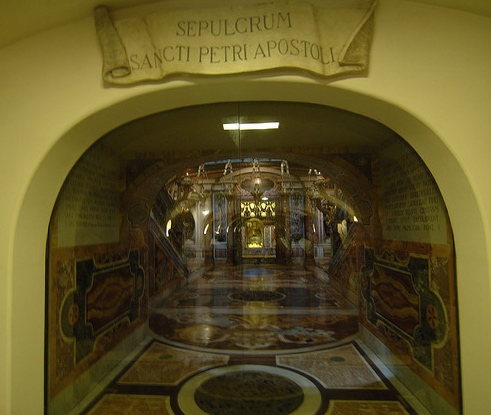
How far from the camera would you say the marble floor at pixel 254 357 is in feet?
8.76

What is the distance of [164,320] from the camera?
3832 millimetres

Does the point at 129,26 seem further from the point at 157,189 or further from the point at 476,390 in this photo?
the point at 476,390

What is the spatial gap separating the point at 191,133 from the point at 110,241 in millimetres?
1415

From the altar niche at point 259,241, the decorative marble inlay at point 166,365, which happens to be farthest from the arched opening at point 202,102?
the altar niche at point 259,241

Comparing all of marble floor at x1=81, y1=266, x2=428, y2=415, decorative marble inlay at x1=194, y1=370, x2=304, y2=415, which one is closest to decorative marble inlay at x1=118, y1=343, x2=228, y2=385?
marble floor at x1=81, y1=266, x2=428, y2=415

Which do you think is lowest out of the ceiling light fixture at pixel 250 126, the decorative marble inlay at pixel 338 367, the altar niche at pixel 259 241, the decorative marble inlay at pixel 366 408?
the decorative marble inlay at pixel 366 408

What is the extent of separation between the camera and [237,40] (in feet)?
6.15

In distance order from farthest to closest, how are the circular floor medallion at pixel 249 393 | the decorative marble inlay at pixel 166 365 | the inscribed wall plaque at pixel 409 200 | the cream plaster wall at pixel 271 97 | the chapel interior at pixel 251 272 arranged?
the decorative marble inlay at pixel 166 365
the circular floor medallion at pixel 249 393
the chapel interior at pixel 251 272
the inscribed wall plaque at pixel 409 200
the cream plaster wall at pixel 271 97

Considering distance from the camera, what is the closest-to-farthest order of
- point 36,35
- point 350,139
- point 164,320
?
1. point 36,35
2. point 350,139
3. point 164,320

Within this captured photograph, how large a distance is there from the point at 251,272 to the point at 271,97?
90.5 inches

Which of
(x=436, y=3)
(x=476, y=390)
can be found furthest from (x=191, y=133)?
(x=476, y=390)

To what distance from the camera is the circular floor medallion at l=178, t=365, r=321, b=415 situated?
261 centimetres

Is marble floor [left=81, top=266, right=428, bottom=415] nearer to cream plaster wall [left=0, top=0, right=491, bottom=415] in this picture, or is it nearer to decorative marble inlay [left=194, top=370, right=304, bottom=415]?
decorative marble inlay [left=194, top=370, right=304, bottom=415]

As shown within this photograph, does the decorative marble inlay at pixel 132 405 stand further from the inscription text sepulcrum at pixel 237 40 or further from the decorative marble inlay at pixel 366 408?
the inscription text sepulcrum at pixel 237 40
